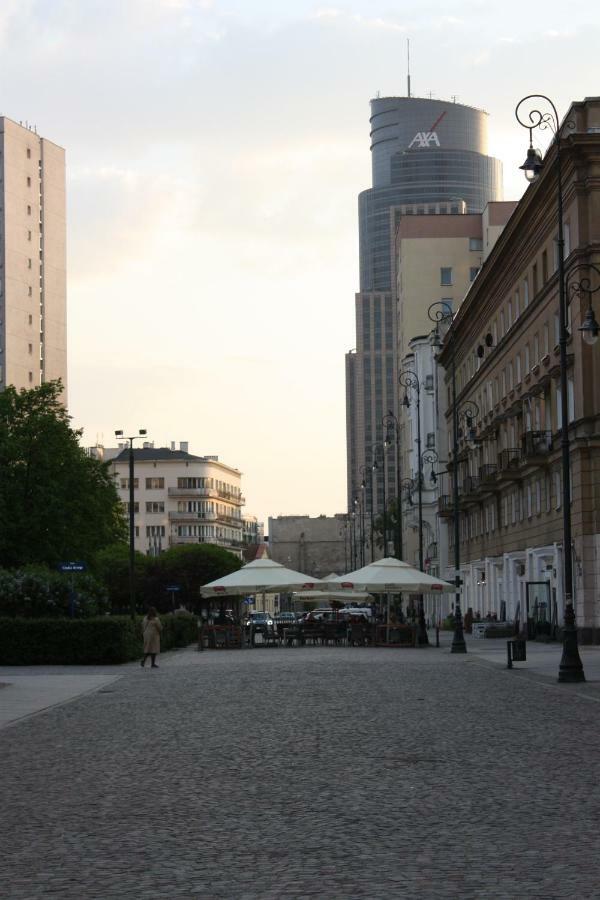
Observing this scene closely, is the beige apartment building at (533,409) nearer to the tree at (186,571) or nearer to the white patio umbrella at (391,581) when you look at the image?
the white patio umbrella at (391,581)

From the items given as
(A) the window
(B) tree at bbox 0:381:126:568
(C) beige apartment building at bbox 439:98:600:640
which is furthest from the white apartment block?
(A) the window

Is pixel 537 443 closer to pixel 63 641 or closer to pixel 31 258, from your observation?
pixel 63 641

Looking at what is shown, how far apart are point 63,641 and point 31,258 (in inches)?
5076

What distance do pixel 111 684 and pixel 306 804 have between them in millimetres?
19969

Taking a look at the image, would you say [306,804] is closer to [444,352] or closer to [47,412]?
[47,412]

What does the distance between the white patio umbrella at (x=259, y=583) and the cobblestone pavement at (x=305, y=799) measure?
28.3 m

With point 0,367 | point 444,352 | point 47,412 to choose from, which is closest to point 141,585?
point 444,352

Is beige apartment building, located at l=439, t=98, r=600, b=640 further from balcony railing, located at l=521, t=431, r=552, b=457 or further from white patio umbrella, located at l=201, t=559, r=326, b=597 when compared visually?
white patio umbrella, located at l=201, t=559, r=326, b=597

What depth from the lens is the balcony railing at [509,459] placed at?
198 feet

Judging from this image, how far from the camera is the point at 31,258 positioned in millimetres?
166500

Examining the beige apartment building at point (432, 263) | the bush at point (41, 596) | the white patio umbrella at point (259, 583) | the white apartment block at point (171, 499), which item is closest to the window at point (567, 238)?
the white patio umbrella at point (259, 583)

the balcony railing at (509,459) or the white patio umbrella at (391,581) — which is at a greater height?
the balcony railing at (509,459)

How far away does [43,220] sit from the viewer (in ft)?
557

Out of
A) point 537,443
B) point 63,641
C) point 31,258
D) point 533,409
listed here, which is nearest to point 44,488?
point 533,409
